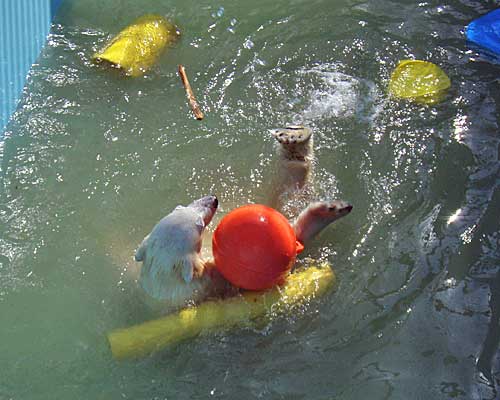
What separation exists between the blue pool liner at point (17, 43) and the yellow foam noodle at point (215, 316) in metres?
2.29

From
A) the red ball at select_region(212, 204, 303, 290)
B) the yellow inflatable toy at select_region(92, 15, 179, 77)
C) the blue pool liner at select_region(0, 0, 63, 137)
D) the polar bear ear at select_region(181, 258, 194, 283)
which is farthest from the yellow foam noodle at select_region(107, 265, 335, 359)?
the yellow inflatable toy at select_region(92, 15, 179, 77)

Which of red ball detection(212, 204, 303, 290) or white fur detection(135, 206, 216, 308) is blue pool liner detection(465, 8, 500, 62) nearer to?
red ball detection(212, 204, 303, 290)

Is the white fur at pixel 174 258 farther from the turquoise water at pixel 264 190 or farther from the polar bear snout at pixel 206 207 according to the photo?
the turquoise water at pixel 264 190

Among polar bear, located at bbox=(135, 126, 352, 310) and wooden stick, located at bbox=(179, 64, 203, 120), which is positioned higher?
wooden stick, located at bbox=(179, 64, 203, 120)

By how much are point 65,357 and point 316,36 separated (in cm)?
359

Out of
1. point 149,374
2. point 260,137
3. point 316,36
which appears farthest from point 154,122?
point 149,374

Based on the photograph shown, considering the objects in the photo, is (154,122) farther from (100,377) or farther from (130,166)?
(100,377)

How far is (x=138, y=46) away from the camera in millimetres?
5664

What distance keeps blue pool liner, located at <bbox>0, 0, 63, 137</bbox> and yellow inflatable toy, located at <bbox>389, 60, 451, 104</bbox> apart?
3.11 m

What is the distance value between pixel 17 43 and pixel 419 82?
3453 millimetres

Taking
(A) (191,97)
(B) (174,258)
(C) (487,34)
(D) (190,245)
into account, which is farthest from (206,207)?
(C) (487,34)

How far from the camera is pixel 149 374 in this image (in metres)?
3.90

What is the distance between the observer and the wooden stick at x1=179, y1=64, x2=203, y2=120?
16.8 ft

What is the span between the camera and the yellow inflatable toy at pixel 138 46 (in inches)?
221
